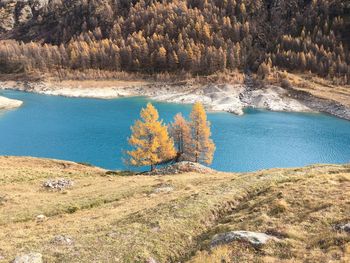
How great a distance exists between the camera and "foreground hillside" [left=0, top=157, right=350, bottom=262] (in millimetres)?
19922

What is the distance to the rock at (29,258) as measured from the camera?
21508mm

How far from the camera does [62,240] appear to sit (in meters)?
24.5

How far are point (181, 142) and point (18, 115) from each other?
88.1 meters

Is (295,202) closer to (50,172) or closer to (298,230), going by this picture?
(298,230)

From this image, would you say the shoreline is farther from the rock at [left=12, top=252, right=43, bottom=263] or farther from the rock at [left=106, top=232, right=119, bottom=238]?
the rock at [left=12, top=252, right=43, bottom=263]

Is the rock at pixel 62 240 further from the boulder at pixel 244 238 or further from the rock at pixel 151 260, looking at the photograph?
the boulder at pixel 244 238

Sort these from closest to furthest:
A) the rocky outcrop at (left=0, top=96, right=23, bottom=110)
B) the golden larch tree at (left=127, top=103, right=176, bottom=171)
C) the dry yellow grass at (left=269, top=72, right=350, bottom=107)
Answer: the golden larch tree at (left=127, top=103, right=176, bottom=171) < the dry yellow grass at (left=269, top=72, right=350, bottom=107) < the rocky outcrop at (left=0, top=96, right=23, bottom=110)

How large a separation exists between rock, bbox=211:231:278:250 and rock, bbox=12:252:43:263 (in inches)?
404

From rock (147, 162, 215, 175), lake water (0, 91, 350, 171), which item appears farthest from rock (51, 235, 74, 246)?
lake water (0, 91, 350, 171)

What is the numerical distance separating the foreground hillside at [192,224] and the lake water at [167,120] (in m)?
48.8

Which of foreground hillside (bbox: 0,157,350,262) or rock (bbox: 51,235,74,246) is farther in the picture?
rock (bbox: 51,235,74,246)

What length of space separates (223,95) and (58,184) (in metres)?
124

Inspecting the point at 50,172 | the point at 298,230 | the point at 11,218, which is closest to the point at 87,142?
the point at 50,172

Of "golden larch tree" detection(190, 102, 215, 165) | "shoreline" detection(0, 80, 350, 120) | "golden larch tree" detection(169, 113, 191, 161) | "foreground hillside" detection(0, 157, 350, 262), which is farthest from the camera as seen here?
"shoreline" detection(0, 80, 350, 120)
